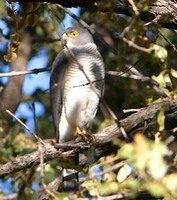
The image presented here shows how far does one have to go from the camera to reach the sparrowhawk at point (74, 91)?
16.5ft

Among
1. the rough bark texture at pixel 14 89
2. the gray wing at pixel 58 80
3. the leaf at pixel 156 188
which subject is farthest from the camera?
the rough bark texture at pixel 14 89

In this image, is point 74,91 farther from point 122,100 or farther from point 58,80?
point 122,100

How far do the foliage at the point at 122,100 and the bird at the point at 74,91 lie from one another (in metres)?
0.22

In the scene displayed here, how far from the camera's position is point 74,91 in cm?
507

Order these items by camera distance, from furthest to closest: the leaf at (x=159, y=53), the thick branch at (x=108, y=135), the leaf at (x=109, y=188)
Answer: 1. the thick branch at (x=108, y=135)
2. the leaf at (x=159, y=53)
3. the leaf at (x=109, y=188)

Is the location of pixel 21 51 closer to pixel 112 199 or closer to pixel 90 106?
pixel 90 106

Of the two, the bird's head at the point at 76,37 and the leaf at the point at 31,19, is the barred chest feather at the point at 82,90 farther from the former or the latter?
the leaf at the point at 31,19

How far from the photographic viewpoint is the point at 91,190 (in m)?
3.06

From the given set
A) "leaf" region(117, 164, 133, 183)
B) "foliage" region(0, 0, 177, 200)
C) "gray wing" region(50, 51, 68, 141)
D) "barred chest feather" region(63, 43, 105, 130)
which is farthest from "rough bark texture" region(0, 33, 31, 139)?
"leaf" region(117, 164, 133, 183)

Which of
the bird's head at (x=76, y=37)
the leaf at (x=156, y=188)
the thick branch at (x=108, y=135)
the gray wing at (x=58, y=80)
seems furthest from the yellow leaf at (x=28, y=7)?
the leaf at (x=156, y=188)

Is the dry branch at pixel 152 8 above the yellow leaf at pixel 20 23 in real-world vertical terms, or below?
above

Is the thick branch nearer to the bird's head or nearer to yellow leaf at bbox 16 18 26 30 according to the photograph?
yellow leaf at bbox 16 18 26 30

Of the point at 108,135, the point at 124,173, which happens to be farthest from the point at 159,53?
the point at 108,135

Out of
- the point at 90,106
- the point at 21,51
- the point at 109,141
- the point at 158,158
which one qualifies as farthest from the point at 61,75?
the point at 158,158
